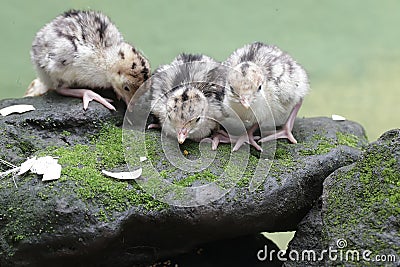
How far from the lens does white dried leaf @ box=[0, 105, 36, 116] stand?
7.64 ft

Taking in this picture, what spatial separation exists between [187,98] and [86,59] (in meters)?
0.56

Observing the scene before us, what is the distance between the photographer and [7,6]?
4035mm

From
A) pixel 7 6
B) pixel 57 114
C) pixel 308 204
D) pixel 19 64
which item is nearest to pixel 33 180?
pixel 57 114

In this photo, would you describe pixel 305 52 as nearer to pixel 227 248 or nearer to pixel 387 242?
pixel 227 248

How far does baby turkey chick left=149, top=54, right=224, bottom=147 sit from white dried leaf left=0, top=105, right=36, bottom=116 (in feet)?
1.64

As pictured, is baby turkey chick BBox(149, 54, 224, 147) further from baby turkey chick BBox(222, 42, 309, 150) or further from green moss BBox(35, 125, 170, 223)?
green moss BBox(35, 125, 170, 223)

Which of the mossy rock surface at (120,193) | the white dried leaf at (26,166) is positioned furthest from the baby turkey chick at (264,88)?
the white dried leaf at (26,166)

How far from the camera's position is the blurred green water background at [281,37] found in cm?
→ 384

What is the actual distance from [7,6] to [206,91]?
7.49 ft

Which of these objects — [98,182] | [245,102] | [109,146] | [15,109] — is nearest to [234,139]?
[245,102]

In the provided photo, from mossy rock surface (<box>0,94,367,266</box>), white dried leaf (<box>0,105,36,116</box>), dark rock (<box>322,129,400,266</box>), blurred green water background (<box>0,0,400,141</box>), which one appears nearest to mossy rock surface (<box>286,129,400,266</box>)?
dark rock (<box>322,129,400,266</box>)

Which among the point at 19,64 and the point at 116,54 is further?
the point at 19,64

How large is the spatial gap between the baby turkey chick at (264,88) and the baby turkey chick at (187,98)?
0.09 meters

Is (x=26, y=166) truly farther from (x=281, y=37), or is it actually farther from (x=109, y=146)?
(x=281, y=37)
